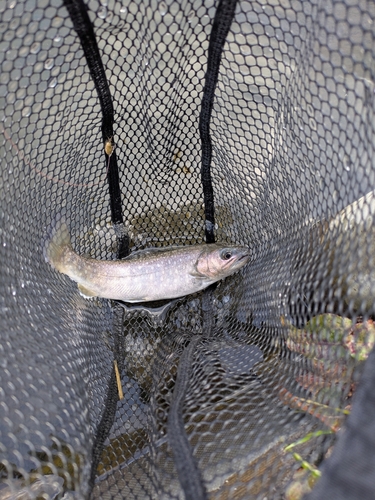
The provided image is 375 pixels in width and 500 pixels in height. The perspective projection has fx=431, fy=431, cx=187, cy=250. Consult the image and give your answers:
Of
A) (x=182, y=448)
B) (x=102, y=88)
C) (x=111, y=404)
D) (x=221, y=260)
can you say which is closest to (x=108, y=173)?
(x=102, y=88)

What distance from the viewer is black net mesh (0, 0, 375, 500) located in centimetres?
204

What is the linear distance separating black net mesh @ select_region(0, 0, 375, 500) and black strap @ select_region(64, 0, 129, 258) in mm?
11

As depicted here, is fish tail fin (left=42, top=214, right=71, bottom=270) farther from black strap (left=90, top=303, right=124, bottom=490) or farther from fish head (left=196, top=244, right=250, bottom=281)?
fish head (left=196, top=244, right=250, bottom=281)

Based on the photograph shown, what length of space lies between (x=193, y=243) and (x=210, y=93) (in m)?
1.25

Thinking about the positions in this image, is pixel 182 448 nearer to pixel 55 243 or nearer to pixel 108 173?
pixel 55 243

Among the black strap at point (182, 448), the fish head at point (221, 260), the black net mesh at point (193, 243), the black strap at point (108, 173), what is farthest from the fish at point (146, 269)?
the black strap at point (182, 448)

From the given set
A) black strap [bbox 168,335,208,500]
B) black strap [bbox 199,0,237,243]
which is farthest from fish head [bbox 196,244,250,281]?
black strap [bbox 168,335,208,500]

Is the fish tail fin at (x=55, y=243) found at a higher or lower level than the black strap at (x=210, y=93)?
lower

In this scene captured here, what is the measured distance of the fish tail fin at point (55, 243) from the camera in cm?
300

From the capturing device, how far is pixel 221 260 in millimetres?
3160

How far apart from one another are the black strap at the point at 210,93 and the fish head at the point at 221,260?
333 millimetres

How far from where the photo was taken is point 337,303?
224 centimetres

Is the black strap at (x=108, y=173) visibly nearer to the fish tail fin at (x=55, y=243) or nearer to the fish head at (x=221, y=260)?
the fish tail fin at (x=55, y=243)

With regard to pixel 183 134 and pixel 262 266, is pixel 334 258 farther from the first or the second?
pixel 183 134
